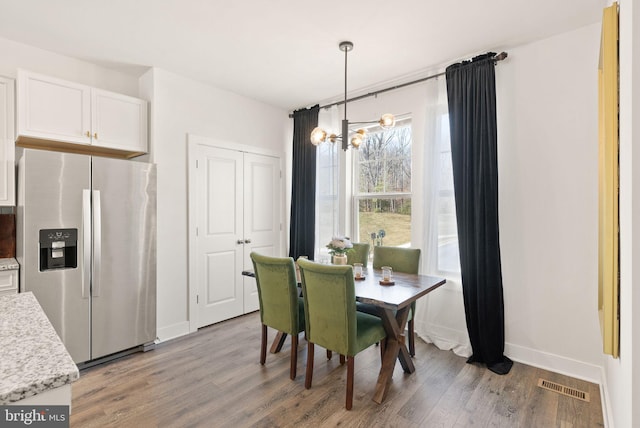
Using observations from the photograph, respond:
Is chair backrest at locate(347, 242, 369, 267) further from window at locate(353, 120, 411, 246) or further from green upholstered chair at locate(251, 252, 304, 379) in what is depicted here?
green upholstered chair at locate(251, 252, 304, 379)

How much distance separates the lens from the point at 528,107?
8.98ft

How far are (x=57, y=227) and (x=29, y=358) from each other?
216cm

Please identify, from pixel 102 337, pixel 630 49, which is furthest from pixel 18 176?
pixel 630 49

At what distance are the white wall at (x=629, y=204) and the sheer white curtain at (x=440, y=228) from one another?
1.82 meters

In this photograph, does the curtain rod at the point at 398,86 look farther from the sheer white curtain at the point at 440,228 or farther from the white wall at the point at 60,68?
the white wall at the point at 60,68

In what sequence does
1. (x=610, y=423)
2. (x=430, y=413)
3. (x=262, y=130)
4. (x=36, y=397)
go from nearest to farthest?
(x=36, y=397)
(x=610, y=423)
(x=430, y=413)
(x=262, y=130)

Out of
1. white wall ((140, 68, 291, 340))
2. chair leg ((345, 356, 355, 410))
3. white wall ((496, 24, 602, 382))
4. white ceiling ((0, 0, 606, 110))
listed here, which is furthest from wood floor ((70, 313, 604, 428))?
white ceiling ((0, 0, 606, 110))

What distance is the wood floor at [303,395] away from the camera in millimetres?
2029

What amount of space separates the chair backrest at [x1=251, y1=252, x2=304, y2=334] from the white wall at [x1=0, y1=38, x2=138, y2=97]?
2.43 meters

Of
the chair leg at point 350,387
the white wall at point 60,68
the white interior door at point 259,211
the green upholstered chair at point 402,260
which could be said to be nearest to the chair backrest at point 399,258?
the green upholstered chair at point 402,260

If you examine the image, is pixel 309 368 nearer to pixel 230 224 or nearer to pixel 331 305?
pixel 331 305

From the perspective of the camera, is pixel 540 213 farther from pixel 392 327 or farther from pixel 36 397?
pixel 36 397

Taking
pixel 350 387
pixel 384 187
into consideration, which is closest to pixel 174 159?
pixel 384 187

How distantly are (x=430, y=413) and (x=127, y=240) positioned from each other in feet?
9.38
